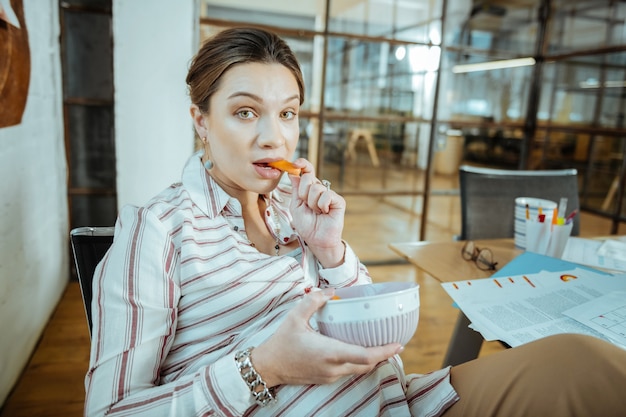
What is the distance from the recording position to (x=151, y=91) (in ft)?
8.04

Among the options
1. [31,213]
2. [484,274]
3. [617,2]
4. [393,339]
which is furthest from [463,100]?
[393,339]

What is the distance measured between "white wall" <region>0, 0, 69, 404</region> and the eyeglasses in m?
1.45

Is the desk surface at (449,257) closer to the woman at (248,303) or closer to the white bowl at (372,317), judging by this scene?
the woman at (248,303)

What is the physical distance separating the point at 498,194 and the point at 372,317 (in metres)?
1.31

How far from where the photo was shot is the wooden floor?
1746mm

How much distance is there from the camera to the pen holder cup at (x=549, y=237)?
132cm

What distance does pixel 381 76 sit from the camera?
312cm

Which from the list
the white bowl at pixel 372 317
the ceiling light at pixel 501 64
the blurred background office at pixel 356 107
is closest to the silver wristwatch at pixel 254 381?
the white bowl at pixel 372 317

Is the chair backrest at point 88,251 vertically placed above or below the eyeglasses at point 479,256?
above

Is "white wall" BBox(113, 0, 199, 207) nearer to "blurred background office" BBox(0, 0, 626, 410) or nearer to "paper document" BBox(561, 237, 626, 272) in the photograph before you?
"blurred background office" BBox(0, 0, 626, 410)

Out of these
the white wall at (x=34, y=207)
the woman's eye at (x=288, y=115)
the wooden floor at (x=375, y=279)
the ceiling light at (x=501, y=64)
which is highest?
the ceiling light at (x=501, y=64)

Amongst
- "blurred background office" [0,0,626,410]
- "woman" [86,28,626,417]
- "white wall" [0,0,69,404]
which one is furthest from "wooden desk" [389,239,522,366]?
"blurred background office" [0,0,626,410]

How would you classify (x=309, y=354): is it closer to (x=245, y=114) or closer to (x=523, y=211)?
(x=245, y=114)

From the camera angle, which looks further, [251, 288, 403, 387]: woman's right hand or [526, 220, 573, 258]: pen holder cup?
[526, 220, 573, 258]: pen holder cup
